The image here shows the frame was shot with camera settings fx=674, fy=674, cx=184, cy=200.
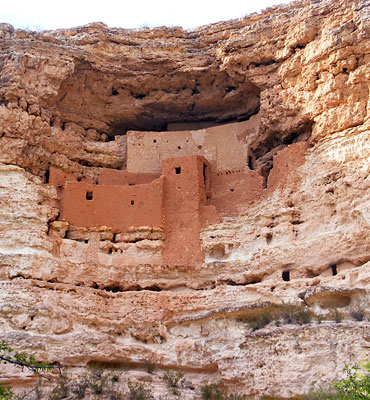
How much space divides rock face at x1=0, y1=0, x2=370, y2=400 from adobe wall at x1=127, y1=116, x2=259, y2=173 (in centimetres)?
4

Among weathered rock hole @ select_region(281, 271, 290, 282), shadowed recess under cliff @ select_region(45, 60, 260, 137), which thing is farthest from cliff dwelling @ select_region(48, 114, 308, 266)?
weathered rock hole @ select_region(281, 271, 290, 282)

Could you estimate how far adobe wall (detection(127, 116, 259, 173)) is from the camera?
18.1 metres

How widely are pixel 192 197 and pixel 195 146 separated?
2.47 metres

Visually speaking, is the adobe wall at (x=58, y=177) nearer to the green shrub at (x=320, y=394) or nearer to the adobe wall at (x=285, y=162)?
the adobe wall at (x=285, y=162)

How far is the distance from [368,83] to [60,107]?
8447 millimetres

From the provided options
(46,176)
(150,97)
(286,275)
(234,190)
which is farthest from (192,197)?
(150,97)

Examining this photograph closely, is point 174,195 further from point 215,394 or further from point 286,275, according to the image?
point 215,394

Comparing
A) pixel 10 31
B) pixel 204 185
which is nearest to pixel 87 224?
pixel 204 185

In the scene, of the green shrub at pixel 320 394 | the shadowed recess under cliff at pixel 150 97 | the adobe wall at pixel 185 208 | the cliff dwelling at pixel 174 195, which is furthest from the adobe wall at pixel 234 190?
the green shrub at pixel 320 394

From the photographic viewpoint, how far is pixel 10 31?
1847cm

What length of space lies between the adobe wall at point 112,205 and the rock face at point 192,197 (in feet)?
0.13

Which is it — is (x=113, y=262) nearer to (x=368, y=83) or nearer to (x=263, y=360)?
(x=263, y=360)

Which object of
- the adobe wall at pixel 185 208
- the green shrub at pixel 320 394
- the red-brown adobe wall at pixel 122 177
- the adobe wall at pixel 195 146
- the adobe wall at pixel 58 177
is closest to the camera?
the green shrub at pixel 320 394

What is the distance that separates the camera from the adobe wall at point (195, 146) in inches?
712
